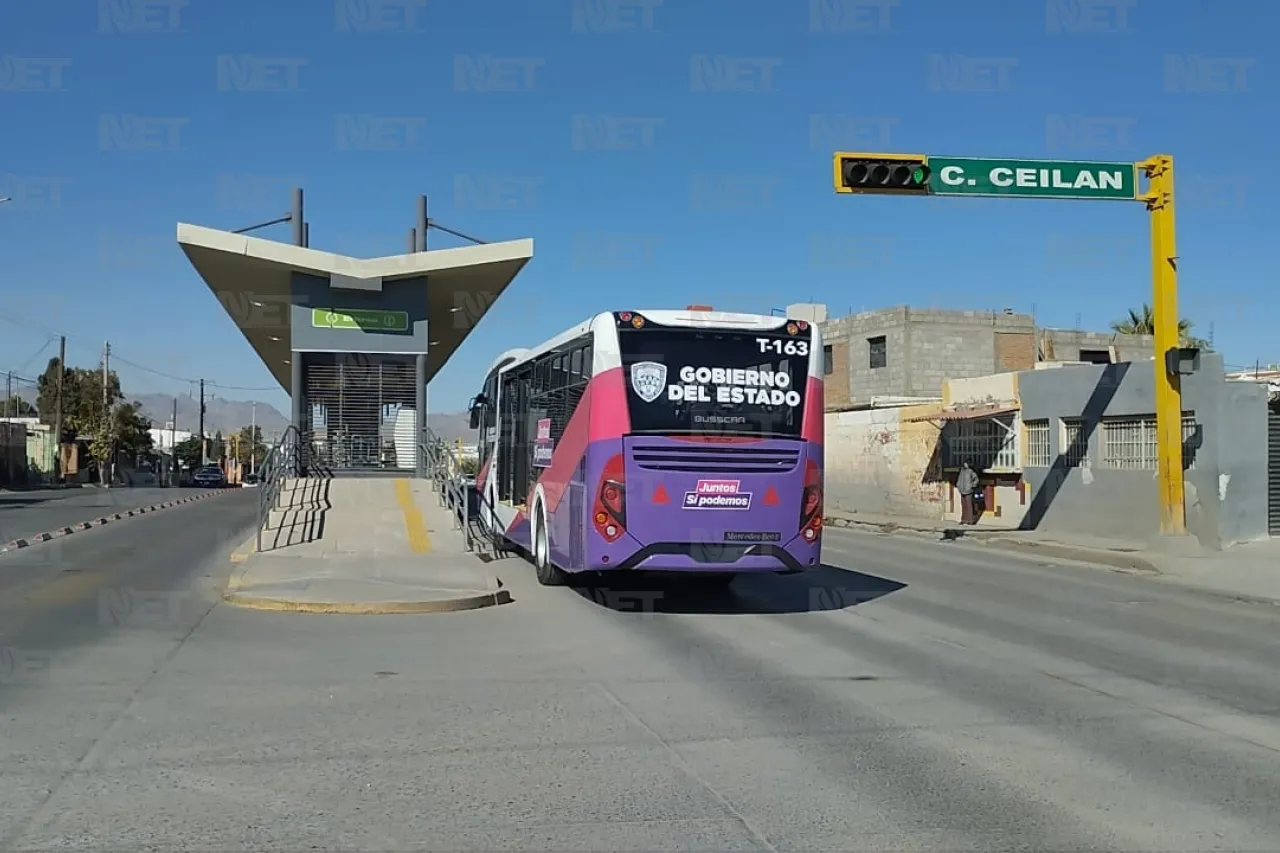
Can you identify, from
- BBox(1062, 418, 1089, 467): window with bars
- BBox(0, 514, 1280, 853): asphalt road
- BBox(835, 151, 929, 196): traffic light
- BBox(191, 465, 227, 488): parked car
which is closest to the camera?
BBox(0, 514, 1280, 853): asphalt road

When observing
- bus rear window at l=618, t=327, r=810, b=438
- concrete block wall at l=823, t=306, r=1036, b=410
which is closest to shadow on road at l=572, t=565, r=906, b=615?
bus rear window at l=618, t=327, r=810, b=438

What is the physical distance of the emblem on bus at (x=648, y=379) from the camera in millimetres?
12461

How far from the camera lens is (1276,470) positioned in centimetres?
2141

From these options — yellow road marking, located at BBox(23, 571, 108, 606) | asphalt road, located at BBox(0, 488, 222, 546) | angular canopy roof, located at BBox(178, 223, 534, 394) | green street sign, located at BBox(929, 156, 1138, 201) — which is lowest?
asphalt road, located at BBox(0, 488, 222, 546)

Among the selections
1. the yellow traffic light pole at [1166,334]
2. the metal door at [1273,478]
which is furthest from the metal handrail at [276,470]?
the metal door at [1273,478]

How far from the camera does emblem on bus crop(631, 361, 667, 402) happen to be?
491 inches

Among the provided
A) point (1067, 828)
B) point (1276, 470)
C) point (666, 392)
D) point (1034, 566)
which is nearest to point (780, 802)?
point (1067, 828)

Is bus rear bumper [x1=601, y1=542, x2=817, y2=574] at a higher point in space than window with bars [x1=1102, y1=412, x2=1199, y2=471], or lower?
lower

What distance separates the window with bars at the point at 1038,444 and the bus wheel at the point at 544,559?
1560 centimetres

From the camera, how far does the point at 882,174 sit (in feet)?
59.1

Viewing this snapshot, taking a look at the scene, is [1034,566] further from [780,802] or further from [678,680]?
[780,802]

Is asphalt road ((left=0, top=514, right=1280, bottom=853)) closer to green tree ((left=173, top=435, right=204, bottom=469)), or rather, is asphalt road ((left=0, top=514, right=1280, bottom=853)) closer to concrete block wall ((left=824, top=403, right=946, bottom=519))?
concrete block wall ((left=824, top=403, right=946, bottom=519))

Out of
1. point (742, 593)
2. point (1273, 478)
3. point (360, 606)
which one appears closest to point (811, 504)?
point (742, 593)

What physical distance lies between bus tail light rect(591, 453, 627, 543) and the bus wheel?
260cm
